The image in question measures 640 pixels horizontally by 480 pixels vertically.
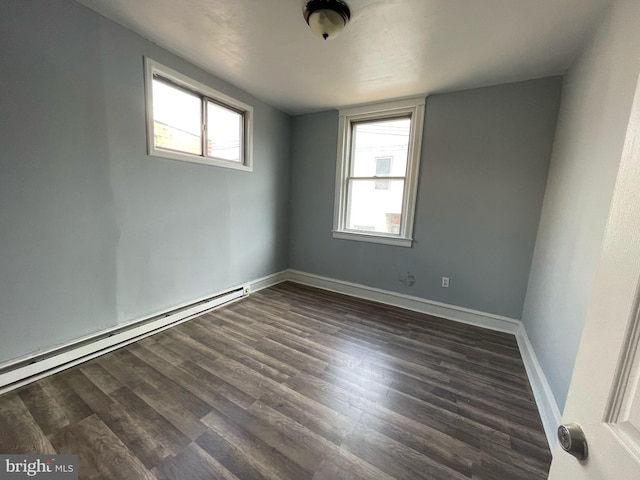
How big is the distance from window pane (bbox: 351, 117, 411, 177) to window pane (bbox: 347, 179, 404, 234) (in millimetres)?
154

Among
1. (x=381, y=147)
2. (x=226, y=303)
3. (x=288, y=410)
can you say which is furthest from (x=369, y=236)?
(x=288, y=410)

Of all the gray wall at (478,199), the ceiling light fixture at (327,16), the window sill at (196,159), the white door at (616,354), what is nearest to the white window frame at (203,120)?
the window sill at (196,159)

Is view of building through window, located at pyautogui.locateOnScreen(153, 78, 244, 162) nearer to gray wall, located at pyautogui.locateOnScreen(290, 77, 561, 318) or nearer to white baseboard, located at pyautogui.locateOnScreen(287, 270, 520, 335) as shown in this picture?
gray wall, located at pyautogui.locateOnScreen(290, 77, 561, 318)

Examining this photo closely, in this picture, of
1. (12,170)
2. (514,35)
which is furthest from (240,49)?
(514,35)

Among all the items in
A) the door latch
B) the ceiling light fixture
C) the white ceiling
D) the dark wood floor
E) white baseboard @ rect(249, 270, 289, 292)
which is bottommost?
the dark wood floor

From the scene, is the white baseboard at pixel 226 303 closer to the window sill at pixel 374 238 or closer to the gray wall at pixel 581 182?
the gray wall at pixel 581 182

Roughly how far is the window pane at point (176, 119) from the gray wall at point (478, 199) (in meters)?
1.77

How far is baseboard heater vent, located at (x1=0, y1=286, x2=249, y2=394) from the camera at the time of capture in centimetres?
162

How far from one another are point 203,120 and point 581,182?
3.30 m

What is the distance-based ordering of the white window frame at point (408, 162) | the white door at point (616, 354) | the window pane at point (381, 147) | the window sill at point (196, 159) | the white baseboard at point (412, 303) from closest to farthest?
the white door at point (616, 354)
the window sill at point (196, 159)
the white baseboard at point (412, 303)
the white window frame at point (408, 162)
the window pane at point (381, 147)

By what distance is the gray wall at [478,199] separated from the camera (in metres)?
2.40

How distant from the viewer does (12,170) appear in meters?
1.55

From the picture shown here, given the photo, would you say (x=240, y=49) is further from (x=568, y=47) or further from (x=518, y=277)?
(x=518, y=277)

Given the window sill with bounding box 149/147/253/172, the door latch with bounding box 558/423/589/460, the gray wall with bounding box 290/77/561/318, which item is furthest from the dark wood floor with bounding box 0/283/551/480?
the window sill with bounding box 149/147/253/172
